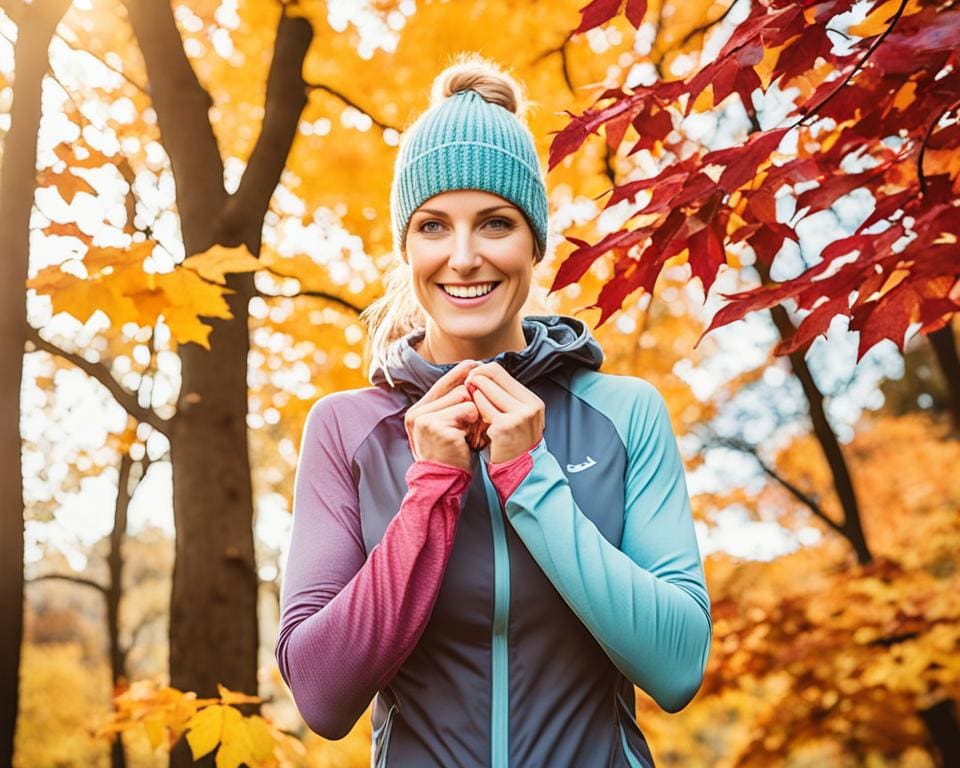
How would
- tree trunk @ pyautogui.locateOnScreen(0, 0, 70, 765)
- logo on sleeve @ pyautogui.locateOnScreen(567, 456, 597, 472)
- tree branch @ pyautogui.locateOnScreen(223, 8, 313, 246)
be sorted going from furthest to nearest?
tree branch @ pyautogui.locateOnScreen(223, 8, 313, 246), tree trunk @ pyautogui.locateOnScreen(0, 0, 70, 765), logo on sleeve @ pyautogui.locateOnScreen(567, 456, 597, 472)

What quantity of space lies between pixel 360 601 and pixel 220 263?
63.7 inches

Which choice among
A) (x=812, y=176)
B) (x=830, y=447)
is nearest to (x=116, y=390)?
(x=812, y=176)

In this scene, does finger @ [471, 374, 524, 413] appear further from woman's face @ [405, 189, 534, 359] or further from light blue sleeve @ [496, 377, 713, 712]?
woman's face @ [405, 189, 534, 359]

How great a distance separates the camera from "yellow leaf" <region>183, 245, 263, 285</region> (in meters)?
2.77

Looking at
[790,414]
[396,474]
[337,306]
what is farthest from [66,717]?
[396,474]

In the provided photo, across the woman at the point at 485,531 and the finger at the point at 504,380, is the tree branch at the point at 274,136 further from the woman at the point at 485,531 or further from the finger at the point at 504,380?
the finger at the point at 504,380

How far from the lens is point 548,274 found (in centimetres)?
343

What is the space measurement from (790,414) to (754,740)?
5.61 metres

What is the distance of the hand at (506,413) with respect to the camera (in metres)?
1.60

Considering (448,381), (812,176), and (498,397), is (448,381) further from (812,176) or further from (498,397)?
(812,176)

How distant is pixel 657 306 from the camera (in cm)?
844

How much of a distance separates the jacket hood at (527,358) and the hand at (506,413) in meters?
0.18

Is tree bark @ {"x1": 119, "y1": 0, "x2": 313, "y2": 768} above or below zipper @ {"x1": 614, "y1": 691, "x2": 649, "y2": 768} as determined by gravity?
above

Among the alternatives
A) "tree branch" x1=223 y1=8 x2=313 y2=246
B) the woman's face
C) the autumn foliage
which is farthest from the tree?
"tree branch" x1=223 y1=8 x2=313 y2=246
